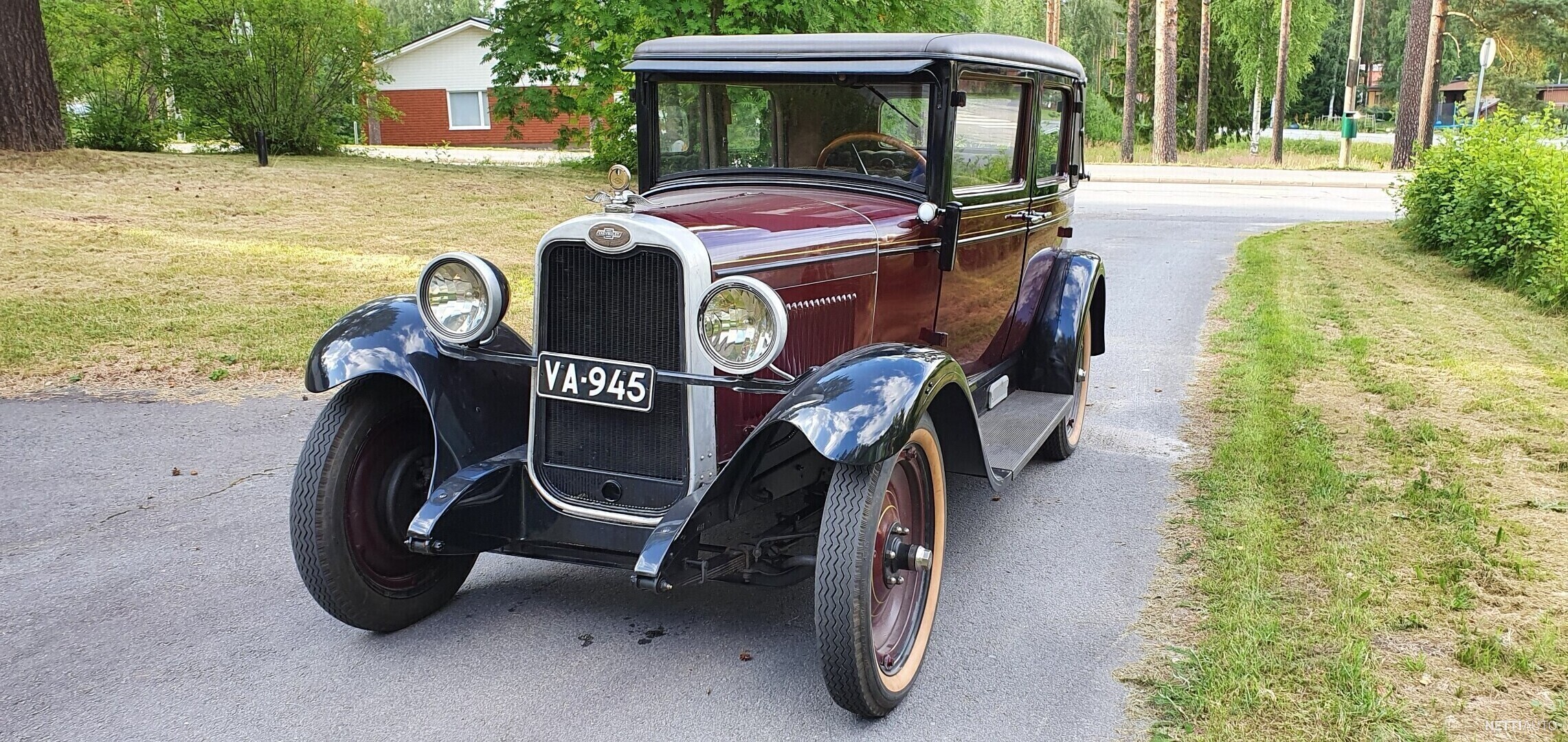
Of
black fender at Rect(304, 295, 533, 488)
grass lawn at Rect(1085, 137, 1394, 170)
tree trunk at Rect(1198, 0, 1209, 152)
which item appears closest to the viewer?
black fender at Rect(304, 295, 533, 488)

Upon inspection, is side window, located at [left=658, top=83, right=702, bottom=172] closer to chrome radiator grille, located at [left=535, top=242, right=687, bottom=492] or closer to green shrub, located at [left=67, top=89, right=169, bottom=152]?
chrome radiator grille, located at [left=535, top=242, right=687, bottom=492]

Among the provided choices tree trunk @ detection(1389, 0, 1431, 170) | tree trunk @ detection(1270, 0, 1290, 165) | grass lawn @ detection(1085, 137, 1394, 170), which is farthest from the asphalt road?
tree trunk @ detection(1270, 0, 1290, 165)

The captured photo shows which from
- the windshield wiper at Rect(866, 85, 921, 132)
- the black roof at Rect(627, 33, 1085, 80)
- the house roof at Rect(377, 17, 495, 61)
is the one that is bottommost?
the windshield wiper at Rect(866, 85, 921, 132)

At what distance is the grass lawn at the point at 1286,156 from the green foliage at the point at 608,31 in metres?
13.6

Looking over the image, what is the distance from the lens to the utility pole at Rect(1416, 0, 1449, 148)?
936 inches

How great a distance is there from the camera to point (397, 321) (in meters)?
3.67

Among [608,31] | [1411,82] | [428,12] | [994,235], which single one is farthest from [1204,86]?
[428,12]

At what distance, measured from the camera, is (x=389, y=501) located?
3635mm

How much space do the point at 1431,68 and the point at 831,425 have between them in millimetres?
27050

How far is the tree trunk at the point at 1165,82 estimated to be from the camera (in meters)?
25.5

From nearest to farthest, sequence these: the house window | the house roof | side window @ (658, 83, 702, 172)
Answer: side window @ (658, 83, 702, 172), the house roof, the house window

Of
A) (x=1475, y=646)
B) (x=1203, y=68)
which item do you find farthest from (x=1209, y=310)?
(x=1203, y=68)

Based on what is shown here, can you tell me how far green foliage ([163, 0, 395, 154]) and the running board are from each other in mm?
15877

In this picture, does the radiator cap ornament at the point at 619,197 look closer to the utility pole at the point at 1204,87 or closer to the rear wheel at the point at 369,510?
the rear wheel at the point at 369,510
